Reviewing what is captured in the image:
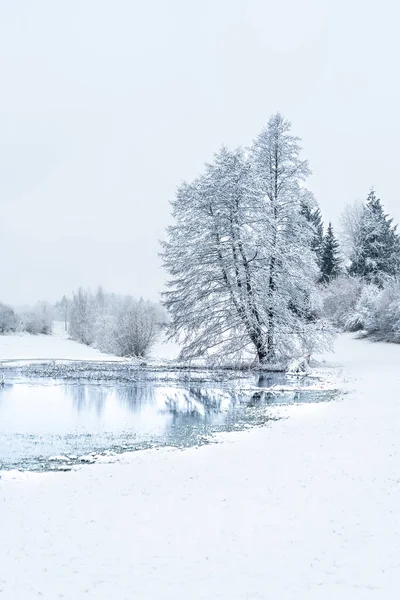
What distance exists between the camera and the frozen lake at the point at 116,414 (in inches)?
576

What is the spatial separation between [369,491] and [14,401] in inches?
624

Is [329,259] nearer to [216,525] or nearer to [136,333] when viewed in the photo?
[136,333]

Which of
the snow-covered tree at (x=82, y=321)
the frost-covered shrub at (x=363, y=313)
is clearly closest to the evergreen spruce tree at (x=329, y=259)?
the frost-covered shrub at (x=363, y=313)

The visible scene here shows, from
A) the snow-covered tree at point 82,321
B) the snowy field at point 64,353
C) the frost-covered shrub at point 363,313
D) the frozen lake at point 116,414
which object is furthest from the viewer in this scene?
the snow-covered tree at point 82,321

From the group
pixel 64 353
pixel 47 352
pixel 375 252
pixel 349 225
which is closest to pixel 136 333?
pixel 64 353

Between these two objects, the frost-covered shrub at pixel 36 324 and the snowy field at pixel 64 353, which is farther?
the frost-covered shrub at pixel 36 324

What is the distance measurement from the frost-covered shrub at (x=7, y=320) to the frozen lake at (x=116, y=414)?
7349 centimetres

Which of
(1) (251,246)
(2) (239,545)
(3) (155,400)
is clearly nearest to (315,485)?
(2) (239,545)

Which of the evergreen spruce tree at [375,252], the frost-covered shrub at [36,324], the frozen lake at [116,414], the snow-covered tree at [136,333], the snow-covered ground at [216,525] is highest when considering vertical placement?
the evergreen spruce tree at [375,252]

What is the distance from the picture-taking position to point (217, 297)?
33906 mm

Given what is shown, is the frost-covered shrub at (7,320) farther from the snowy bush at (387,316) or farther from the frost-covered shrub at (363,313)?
the snowy bush at (387,316)

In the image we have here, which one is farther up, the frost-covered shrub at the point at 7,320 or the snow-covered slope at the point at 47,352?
the frost-covered shrub at the point at 7,320

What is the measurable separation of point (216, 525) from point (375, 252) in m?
50.9

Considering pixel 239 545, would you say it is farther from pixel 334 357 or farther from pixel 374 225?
pixel 374 225
